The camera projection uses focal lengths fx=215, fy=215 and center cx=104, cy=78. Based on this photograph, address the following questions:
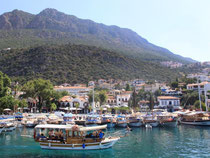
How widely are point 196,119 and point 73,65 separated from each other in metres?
101

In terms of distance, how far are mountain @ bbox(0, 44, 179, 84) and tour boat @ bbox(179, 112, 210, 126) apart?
84.1m

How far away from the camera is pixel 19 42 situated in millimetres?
153000

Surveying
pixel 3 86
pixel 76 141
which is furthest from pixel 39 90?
pixel 76 141

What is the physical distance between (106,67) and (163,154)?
12197 cm

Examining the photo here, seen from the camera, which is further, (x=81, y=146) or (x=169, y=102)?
(x=169, y=102)

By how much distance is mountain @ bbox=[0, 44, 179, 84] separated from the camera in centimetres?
12119

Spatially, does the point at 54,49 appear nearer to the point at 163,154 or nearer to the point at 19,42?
the point at 19,42

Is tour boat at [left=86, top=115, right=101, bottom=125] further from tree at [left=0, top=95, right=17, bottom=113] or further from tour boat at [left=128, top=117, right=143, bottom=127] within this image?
tree at [left=0, top=95, right=17, bottom=113]

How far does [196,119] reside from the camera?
43.6 m

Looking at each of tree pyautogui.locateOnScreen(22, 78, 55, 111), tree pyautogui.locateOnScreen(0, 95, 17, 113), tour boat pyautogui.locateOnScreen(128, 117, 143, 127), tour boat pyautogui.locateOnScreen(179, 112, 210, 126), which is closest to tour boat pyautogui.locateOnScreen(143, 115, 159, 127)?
tour boat pyautogui.locateOnScreen(128, 117, 143, 127)

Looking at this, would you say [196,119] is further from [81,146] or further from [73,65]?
[73,65]

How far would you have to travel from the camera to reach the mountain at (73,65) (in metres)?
121

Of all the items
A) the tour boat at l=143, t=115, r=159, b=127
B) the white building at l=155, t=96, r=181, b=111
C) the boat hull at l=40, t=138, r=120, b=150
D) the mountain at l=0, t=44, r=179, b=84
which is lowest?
the boat hull at l=40, t=138, r=120, b=150

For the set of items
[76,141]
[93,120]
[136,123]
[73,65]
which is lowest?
[136,123]
